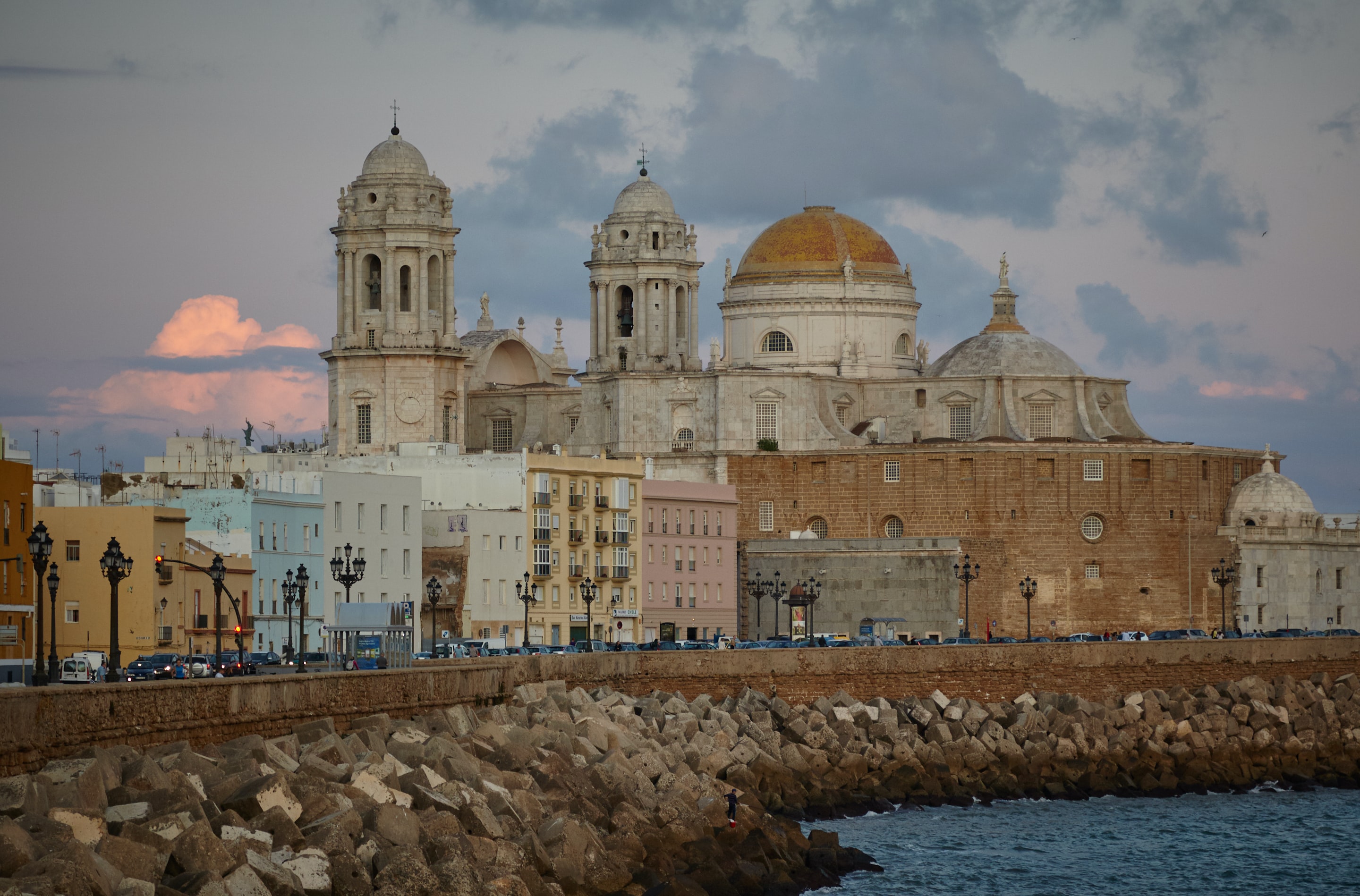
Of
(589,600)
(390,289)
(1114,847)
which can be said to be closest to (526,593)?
(589,600)

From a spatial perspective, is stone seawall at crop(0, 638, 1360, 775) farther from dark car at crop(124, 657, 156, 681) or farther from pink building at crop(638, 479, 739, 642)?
pink building at crop(638, 479, 739, 642)

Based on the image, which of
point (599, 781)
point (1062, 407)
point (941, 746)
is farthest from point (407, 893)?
point (1062, 407)

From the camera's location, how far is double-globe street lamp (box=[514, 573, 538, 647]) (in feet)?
200

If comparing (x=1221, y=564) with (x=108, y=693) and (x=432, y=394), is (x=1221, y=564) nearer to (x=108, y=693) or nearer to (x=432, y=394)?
(x=432, y=394)

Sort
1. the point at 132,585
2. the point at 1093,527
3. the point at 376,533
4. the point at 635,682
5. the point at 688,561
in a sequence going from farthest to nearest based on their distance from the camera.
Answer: the point at 1093,527 → the point at 688,561 → the point at 376,533 → the point at 132,585 → the point at 635,682

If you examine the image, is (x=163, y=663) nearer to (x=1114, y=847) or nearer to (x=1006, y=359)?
(x=1114, y=847)

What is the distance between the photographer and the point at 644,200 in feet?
309

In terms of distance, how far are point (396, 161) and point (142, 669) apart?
4618 cm

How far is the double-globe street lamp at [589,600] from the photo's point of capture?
56281mm

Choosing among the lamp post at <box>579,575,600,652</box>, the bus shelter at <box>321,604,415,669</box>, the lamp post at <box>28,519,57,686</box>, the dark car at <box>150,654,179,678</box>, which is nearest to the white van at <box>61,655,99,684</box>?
the dark car at <box>150,654,179,678</box>

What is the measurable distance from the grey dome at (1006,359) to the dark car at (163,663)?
55721 millimetres

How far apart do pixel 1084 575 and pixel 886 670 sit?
141 feet

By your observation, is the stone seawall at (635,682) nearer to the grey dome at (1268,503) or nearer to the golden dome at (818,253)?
the grey dome at (1268,503)

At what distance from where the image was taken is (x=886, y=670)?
158 ft
